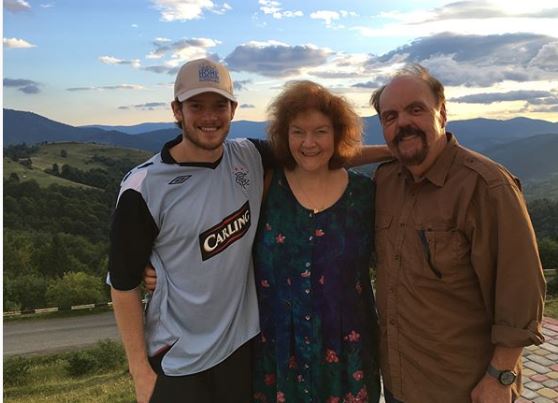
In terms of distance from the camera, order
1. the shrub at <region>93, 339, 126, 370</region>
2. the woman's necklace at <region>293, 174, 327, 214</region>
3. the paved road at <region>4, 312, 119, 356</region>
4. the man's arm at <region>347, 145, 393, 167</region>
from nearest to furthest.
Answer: the woman's necklace at <region>293, 174, 327, 214</region> → the man's arm at <region>347, 145, 393, 167</region> → the shrub at <region>93, 339, 126, 370</region> → the paved road at <region>4, 312, 119, 356</region>

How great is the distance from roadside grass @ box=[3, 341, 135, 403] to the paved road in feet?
12.4

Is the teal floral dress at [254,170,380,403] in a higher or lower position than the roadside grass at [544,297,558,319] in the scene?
higher

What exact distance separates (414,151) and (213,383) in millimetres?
1662

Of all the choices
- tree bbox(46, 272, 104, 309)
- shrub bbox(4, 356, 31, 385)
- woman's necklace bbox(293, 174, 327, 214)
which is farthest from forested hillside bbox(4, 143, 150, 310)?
woman's necklace bbox(293, 174, 327, 214)

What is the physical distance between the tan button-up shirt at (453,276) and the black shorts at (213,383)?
0.80 metres

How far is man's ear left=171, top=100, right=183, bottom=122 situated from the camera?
9.68ft

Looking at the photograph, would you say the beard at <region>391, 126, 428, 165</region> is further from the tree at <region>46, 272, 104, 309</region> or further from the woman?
the tree at <region>46, 272, 104, 309</region>

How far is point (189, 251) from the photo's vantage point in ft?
9.40

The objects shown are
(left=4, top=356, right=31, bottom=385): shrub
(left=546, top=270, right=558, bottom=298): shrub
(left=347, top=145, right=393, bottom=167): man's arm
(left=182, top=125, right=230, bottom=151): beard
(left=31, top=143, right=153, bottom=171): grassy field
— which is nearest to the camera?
(left=182, top=125, right=230, bottom=151): beard

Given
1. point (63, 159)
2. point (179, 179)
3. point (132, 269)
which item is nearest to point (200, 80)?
point (179, 179)

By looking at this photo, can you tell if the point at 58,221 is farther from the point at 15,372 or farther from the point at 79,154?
the point at 15,372

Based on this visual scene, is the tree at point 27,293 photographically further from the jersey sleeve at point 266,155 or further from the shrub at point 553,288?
the jersey sleeve at point 266,155

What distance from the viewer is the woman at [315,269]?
3.06m

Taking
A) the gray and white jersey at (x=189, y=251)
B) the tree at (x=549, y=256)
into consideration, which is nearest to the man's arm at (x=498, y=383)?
the gray and white jersey at (x=189, y=251)
